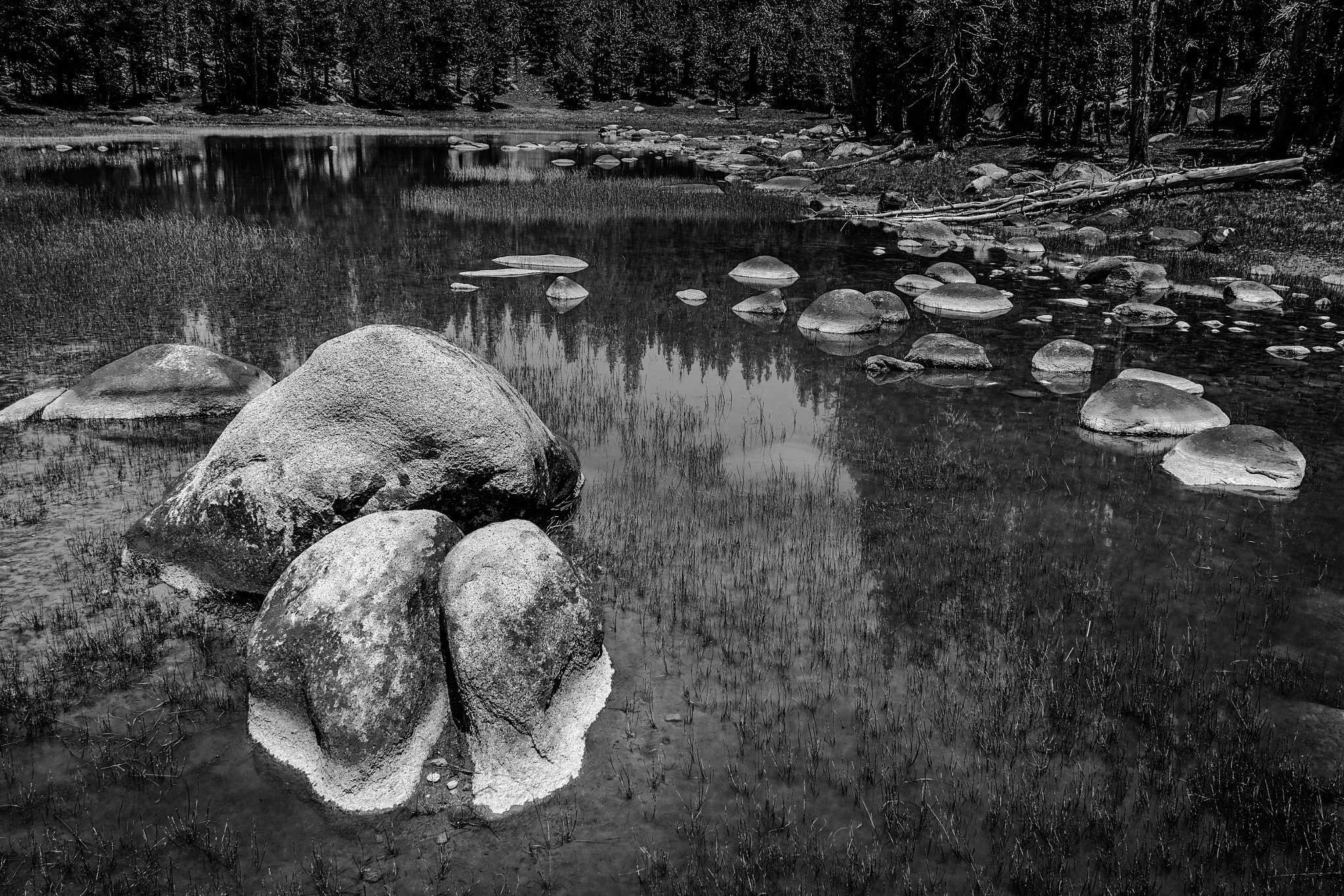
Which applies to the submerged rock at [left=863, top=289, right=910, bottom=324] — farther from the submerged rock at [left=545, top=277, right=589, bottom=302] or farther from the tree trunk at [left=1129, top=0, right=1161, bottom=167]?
the tree trunk at [left=1129, top=0, right=1161, bottom=167]

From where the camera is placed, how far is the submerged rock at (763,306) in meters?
20.4

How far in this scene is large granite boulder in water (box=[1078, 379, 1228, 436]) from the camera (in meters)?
13.0

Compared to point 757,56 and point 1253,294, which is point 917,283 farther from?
point 757,56

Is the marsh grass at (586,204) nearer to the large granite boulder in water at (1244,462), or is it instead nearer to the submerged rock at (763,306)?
the submerged rock at (763,306)

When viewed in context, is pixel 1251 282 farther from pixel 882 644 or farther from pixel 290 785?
pixel 290 785

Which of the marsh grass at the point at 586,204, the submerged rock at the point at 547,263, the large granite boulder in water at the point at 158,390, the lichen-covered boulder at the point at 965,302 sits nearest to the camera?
the large granite boulder in water at the point at 158,390

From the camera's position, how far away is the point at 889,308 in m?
20.2

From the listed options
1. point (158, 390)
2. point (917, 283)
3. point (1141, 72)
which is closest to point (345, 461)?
point (158, 390)

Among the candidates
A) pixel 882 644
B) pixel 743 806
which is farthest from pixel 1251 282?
pixel 743 806

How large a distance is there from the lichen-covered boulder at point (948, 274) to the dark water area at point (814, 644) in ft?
19.9

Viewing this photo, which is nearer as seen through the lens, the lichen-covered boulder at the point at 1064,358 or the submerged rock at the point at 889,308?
the lichen-covered boulder at the point at 1064,358

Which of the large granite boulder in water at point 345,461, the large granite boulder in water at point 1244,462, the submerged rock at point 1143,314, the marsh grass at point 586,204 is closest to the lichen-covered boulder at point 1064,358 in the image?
the submerged rock at point 1143,314

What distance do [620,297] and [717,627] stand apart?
47.9 feet

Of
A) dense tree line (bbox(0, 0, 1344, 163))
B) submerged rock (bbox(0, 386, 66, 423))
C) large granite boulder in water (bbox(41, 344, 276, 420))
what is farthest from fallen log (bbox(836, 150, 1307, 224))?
submerged rock (bbox(0, 386, 66, 423))
